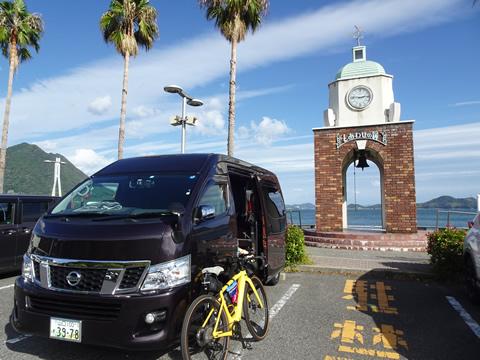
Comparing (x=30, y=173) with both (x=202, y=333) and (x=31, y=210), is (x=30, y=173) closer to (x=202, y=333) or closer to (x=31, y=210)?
(x=31, y=210)

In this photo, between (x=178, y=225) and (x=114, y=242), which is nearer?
(x=114, y=242)

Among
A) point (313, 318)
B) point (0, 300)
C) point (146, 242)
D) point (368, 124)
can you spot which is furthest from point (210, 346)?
point (368, 124)

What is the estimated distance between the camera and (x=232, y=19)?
13.7m

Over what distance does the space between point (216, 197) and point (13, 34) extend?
21.4 meters

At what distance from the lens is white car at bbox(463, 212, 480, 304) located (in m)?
5.20

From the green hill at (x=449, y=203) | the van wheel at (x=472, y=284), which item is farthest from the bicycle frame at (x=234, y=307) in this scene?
the green hill at (x=449, y=203)

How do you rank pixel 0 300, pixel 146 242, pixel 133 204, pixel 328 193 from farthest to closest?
pixel 328 193 < pixel 0 300 < pixel 133 204 < pixel 146 242

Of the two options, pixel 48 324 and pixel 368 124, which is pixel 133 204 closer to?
pixel 48 324

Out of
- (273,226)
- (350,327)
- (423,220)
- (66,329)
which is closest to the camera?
(66,329)

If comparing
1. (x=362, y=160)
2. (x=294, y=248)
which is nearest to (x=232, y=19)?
(x=362, y=160)

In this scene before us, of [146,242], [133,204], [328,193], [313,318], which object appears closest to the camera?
[146,242]

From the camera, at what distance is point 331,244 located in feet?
Answer: 39.5

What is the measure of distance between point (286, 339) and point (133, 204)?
2357 millimetres

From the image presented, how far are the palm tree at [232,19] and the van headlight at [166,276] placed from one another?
10.4 m
